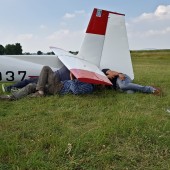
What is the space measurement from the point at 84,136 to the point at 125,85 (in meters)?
3.20

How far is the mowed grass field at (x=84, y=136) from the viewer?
2.82 m

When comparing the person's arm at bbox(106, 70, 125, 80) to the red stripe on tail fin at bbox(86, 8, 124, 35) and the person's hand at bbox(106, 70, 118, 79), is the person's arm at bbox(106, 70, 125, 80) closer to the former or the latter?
the person's hand at bbox(106, 70, 118, 79)

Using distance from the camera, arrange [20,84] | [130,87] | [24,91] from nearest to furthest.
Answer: [24,91], [130,87], [20,84]

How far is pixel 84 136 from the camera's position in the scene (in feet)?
11.2

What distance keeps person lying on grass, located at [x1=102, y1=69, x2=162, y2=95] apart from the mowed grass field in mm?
989

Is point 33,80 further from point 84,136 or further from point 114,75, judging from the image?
point 84,136

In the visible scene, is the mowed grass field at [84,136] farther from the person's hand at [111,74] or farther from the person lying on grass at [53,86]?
the person's hand at [111,74]

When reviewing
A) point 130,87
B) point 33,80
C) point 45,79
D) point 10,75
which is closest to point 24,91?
point 45,79

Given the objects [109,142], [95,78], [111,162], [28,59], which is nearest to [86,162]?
[111,162]

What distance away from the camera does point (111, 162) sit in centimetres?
286

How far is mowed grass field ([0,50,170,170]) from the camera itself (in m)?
2.82

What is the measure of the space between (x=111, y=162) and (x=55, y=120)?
144cm

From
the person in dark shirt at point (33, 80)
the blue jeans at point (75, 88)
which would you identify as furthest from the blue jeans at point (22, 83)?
the blue jeans at point (75, 88)

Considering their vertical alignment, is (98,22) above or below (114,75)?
above
